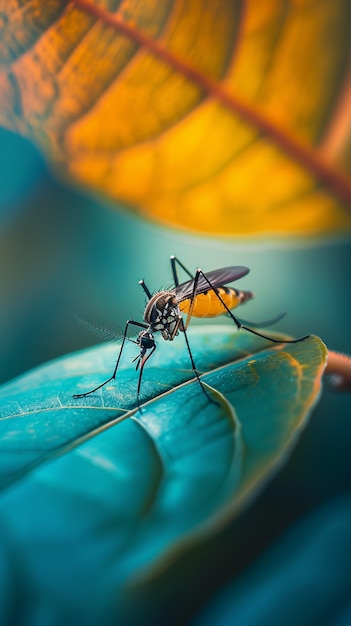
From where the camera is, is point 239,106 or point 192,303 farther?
point 192,303

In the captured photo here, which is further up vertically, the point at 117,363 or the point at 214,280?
the point at 214,280

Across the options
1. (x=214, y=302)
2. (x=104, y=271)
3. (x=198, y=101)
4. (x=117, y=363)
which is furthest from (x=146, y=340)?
(x=198, y=101)

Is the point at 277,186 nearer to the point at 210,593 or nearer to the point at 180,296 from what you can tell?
the point at 180,296

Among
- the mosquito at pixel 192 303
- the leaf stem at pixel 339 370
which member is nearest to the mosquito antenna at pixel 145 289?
the mosquito at pixel 192 303

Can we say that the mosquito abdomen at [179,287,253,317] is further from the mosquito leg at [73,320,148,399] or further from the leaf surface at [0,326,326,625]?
the leaf surface at [0,326,326,625]

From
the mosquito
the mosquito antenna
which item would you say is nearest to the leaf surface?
the mosquito

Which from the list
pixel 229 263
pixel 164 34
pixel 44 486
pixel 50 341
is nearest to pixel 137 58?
pixel 164 34

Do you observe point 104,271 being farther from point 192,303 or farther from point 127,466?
point 127,466
